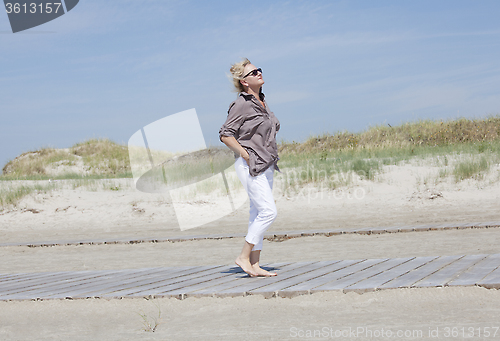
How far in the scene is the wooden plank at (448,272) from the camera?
4.38 meters

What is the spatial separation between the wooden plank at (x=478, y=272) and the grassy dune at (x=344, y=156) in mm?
10051

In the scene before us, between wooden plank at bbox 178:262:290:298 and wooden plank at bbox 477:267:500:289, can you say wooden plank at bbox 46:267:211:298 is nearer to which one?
wooden plank at bbox 178:262:290:298

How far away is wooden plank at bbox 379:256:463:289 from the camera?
14.5ft

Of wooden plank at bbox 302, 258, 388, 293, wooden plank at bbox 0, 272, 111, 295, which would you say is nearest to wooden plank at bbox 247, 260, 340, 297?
wooden plank at bbox 302, 258, 388, 293

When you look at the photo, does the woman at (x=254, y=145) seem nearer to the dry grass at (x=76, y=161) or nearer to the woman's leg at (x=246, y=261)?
the woman's leg at (x=246, y=261)

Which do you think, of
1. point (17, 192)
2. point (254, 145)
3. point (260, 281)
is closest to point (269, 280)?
point (260, 281)

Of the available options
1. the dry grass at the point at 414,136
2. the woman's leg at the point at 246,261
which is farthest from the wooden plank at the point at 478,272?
the dry grass at the point at 414,136

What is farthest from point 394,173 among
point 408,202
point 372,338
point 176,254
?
point 372,338

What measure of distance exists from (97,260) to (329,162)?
10427 mm

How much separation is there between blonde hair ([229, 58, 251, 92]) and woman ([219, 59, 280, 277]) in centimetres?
3

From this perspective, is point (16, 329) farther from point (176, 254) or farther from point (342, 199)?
point (342, 199)

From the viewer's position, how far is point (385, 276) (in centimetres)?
484

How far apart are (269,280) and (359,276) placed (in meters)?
0.85

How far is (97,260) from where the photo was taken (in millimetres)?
8805
